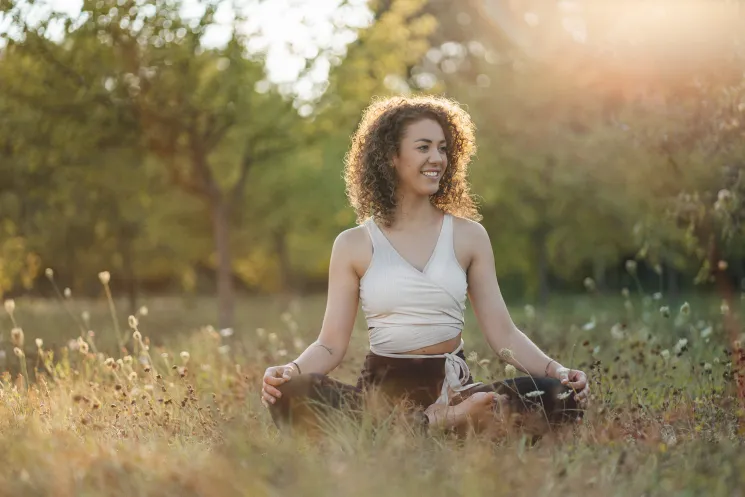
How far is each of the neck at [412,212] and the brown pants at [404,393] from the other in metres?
0.75

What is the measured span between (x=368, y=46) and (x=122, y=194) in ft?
16.3

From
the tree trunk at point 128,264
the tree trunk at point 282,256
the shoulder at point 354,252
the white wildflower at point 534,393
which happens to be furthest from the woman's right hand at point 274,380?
the tree trunk at point 282,256

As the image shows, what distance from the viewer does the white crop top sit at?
4887 mm

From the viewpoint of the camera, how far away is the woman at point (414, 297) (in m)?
4.63

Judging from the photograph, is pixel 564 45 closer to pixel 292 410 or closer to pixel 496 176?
pixel 496 176

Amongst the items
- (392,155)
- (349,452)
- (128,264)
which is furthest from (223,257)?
(349,452)

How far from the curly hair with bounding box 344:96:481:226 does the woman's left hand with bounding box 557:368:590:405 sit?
1212mm

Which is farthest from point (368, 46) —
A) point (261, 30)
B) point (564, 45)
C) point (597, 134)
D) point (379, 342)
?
point (379, 342)

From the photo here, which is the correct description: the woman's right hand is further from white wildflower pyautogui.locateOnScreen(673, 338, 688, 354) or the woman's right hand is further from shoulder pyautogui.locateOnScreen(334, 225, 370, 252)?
white wildflower pyautogui.locateOnScreen(673, 338, 688, 354)

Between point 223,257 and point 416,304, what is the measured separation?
9.93 meters

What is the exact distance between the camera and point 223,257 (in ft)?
47.6

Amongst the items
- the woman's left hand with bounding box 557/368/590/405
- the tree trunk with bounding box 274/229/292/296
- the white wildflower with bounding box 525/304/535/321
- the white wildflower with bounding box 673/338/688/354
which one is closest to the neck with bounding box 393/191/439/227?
the woman's left hand with bounding box 557/368/590/405

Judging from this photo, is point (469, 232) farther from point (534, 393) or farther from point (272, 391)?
Answer: point (272, 391)

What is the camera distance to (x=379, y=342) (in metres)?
4.95
